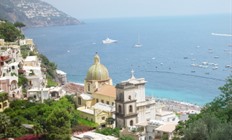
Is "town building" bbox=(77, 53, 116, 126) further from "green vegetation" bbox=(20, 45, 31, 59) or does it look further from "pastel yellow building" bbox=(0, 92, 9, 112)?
"green vegetation" bbox=(20, 45, 31, 59)

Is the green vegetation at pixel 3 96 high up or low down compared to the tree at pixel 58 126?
up

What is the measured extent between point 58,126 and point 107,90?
12.7m

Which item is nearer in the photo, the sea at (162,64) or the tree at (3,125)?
the tree at (3,125)

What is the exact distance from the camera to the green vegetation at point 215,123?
2061 cm

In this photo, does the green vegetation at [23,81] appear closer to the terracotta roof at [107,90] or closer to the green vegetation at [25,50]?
the terracotta roof at [107,90]

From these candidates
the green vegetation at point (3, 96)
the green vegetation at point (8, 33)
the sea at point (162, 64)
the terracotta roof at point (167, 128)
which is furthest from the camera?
the sea at point (162, 64)

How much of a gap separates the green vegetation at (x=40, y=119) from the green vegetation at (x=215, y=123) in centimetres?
947

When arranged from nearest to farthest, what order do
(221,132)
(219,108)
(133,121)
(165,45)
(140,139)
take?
(221,132) → (219,108) → (140,139) → (133,121) → (165,45)

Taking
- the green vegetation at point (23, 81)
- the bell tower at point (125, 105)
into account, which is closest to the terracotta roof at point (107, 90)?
the bell tower at point (125, 105)

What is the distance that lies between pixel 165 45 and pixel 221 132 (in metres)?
130

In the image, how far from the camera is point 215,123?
22.4 m

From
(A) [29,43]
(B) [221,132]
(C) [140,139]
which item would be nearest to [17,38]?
(A) [29,43]

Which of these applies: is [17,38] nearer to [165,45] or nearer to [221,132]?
[221,132]

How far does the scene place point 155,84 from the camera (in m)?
80.5
